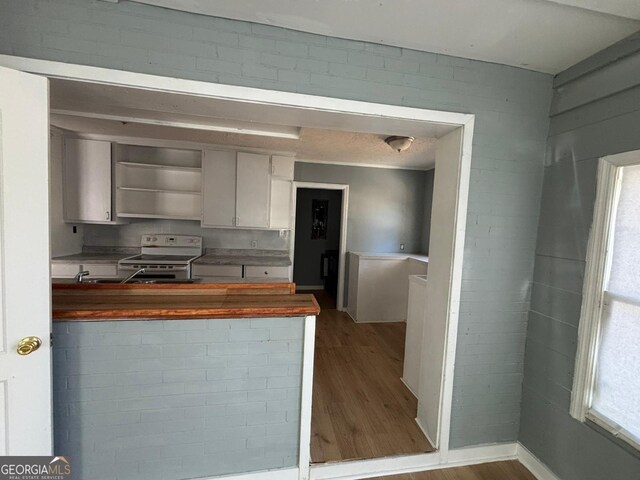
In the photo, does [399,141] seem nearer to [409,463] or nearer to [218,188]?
[218,188]

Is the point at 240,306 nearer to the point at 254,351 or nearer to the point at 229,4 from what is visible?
the point at 254,351

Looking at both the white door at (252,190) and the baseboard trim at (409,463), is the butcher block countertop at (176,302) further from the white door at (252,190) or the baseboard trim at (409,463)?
the white door at (252,190)

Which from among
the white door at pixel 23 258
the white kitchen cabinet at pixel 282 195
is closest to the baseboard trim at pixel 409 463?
the white door at pixel 23 258

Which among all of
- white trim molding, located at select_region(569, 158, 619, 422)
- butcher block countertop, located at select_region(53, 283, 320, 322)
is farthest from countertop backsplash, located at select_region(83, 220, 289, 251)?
white trim molding, located at select_region(569, 158, 619, 422)

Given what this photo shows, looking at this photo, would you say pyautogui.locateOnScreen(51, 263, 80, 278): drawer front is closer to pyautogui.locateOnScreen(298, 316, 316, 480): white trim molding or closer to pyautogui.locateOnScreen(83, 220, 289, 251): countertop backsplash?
pyautogui.locateOnScreen(83, 220, 289, 251): countertop backsplash

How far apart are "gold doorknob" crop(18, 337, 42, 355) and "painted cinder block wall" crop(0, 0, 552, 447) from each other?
1.23 metres

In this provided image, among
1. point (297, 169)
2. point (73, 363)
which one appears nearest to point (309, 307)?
point (73, 363)

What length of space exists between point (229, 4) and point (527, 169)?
6.14ft

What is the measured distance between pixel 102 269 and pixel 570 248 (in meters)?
4.28

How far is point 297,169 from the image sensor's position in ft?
14.4

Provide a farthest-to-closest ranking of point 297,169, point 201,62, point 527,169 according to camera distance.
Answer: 1. point 297,169
2. point 527,169
3. point 201,62

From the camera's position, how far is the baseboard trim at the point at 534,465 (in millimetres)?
1655

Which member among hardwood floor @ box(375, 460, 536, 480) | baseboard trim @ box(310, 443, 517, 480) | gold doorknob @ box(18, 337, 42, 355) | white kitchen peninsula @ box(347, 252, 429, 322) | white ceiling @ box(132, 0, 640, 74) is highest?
white ceiling @ box(132, 0, 640, 74)

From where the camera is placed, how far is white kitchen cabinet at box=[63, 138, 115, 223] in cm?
328
